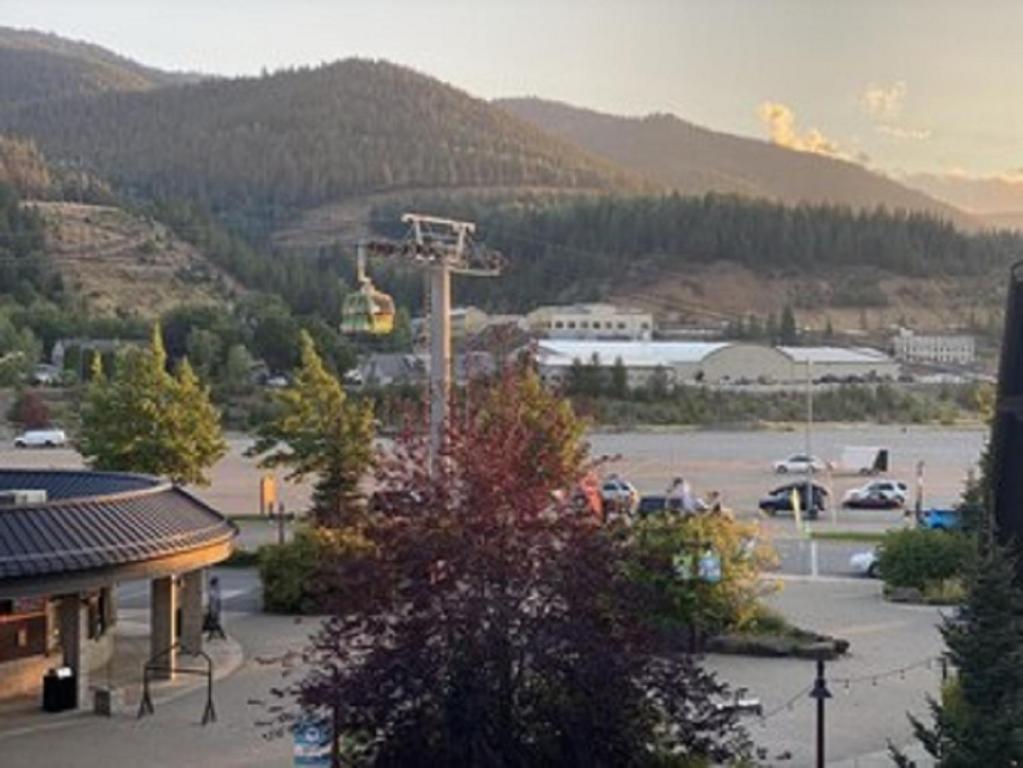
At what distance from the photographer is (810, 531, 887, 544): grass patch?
45406mm

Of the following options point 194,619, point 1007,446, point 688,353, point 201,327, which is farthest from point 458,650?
point 688,353

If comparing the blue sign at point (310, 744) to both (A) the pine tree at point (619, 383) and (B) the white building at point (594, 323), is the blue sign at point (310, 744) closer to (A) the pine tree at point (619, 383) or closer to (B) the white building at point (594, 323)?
(A) the pine tree at point (619, 383)

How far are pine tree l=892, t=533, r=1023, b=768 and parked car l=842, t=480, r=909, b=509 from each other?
131 ft

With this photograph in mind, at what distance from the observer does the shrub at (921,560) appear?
34062mm

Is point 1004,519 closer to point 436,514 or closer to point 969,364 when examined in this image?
point 436,514

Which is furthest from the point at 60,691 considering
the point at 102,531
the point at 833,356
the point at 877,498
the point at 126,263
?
the point at 126,263

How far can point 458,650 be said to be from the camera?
1427 centimetres

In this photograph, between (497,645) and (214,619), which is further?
(214,619)

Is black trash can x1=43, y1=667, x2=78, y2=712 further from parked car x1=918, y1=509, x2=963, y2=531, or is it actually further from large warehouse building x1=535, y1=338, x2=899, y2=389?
large warehouse building x1=535, y1=338, x2=899, y2=389

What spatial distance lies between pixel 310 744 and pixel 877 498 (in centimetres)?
4278

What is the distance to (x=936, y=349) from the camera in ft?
542

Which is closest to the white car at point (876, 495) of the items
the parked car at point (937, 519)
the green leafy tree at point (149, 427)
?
the parked car at point (937, 519)

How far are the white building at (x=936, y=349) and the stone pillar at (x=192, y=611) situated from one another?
135 metres

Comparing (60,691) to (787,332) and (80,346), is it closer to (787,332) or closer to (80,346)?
(80,346)
